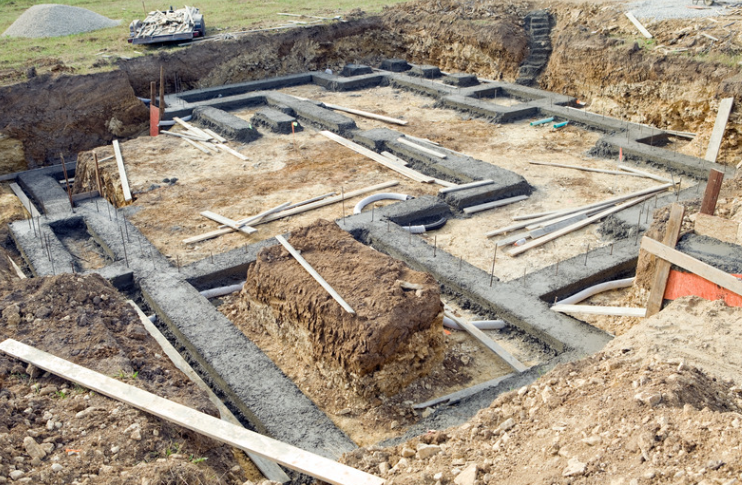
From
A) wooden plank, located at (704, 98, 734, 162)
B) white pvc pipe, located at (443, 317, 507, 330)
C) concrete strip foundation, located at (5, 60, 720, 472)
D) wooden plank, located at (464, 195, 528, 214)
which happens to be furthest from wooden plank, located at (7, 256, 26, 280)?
wooden plank, located at (704, 98, 734, 162)

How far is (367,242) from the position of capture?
9398 millimetres

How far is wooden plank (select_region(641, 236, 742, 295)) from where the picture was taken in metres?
5.52

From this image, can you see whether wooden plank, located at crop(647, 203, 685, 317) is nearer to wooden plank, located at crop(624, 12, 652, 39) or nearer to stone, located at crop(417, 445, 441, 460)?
stone, located at crop(417, 445, 441, 460)

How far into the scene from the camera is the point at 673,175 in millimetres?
11555

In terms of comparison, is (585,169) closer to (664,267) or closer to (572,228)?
(572,228)

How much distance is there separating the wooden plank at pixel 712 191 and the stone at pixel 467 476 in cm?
516

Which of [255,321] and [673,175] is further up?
[673,175]

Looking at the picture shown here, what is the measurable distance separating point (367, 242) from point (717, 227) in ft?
15.0

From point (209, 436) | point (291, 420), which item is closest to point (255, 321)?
point (291, 420)

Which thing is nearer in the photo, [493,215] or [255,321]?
[255,321]

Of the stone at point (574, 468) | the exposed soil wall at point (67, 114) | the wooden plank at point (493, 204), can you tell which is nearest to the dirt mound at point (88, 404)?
the stone at point (574, 468)

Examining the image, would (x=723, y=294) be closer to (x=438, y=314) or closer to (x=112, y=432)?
(x=438, y=314)

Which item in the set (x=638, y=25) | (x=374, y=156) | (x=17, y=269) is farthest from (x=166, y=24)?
(x=638, y=25)

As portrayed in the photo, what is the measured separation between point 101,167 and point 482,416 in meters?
10.4
